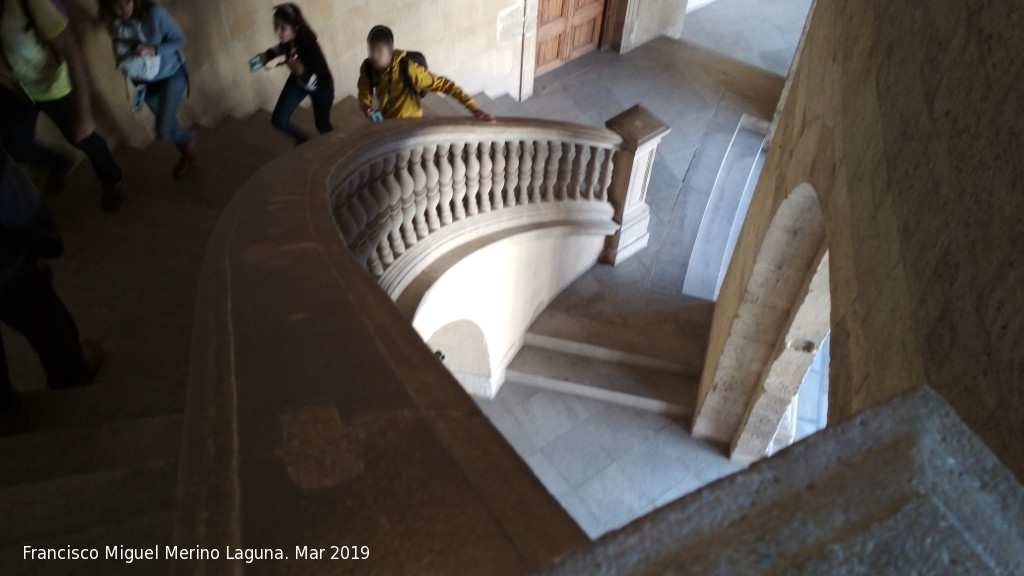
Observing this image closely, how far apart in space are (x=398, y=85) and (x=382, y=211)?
896 mm

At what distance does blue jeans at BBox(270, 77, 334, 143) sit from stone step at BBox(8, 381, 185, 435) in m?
2.37

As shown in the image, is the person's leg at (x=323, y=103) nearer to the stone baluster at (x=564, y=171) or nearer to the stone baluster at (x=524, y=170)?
the stone baluster at (x=524, y=170)

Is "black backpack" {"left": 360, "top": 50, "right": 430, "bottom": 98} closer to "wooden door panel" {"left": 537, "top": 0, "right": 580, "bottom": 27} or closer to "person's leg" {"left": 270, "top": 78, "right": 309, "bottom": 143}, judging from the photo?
"person's leg" {"left": 270, "top": 78, "right": 309, "bottom": 143}

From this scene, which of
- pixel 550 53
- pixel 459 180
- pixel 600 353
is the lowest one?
pixel 600 353

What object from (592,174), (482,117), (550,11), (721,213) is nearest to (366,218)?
(482,117)

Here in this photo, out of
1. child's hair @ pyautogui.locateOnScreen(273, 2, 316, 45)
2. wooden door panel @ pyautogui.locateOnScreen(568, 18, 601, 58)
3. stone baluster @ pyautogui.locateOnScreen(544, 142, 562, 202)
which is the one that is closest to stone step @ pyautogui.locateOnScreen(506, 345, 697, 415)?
stone baluster @ pyautogui.locateOnScreen(544, 142, 562, 202)

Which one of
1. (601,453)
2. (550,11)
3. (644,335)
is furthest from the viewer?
(550,11)

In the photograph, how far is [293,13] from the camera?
3.98 meters

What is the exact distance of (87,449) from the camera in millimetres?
2203

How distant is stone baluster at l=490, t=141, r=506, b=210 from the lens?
4.38m

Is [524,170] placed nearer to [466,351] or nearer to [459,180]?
[459,180]

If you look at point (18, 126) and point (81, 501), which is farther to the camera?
point (18, 126)

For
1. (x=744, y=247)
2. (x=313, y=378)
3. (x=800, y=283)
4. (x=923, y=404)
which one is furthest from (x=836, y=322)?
(x=744, y=247)

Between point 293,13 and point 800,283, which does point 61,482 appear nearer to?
point 293,13
